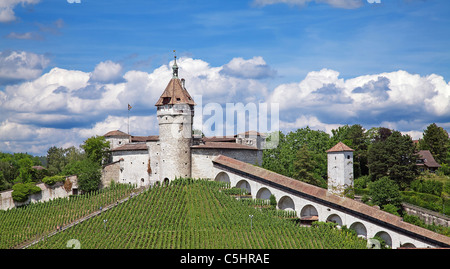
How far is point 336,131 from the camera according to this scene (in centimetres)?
6931

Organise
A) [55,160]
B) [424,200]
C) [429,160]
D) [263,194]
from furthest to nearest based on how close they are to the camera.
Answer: [55,160] < [429,160] < [424,200] < [263,194]

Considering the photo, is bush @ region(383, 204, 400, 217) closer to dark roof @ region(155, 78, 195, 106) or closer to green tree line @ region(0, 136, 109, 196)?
dark roof @ region(155, 78, 195, 106)

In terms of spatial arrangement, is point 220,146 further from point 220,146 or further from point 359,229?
point 359,229

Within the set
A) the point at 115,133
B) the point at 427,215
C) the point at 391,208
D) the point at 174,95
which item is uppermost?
the point at 174,95

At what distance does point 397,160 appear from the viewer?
53.5m

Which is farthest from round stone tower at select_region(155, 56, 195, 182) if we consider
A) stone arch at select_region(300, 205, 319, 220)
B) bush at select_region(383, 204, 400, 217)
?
bush at select_region(383, 204, 400, 217)

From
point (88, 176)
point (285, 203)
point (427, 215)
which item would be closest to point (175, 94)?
point (88, 176)

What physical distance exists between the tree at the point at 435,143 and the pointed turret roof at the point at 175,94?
1526 inches

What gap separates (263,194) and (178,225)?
10647mm

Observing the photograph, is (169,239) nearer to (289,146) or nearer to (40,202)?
(40,202)

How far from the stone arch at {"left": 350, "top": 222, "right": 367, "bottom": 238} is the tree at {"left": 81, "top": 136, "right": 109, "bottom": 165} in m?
31.1

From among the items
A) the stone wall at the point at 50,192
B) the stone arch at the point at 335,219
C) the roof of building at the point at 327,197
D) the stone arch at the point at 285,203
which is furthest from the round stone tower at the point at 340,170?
the stone wall at the point at 50,192

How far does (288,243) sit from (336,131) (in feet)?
120

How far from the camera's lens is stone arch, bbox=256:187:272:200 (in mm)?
45956
